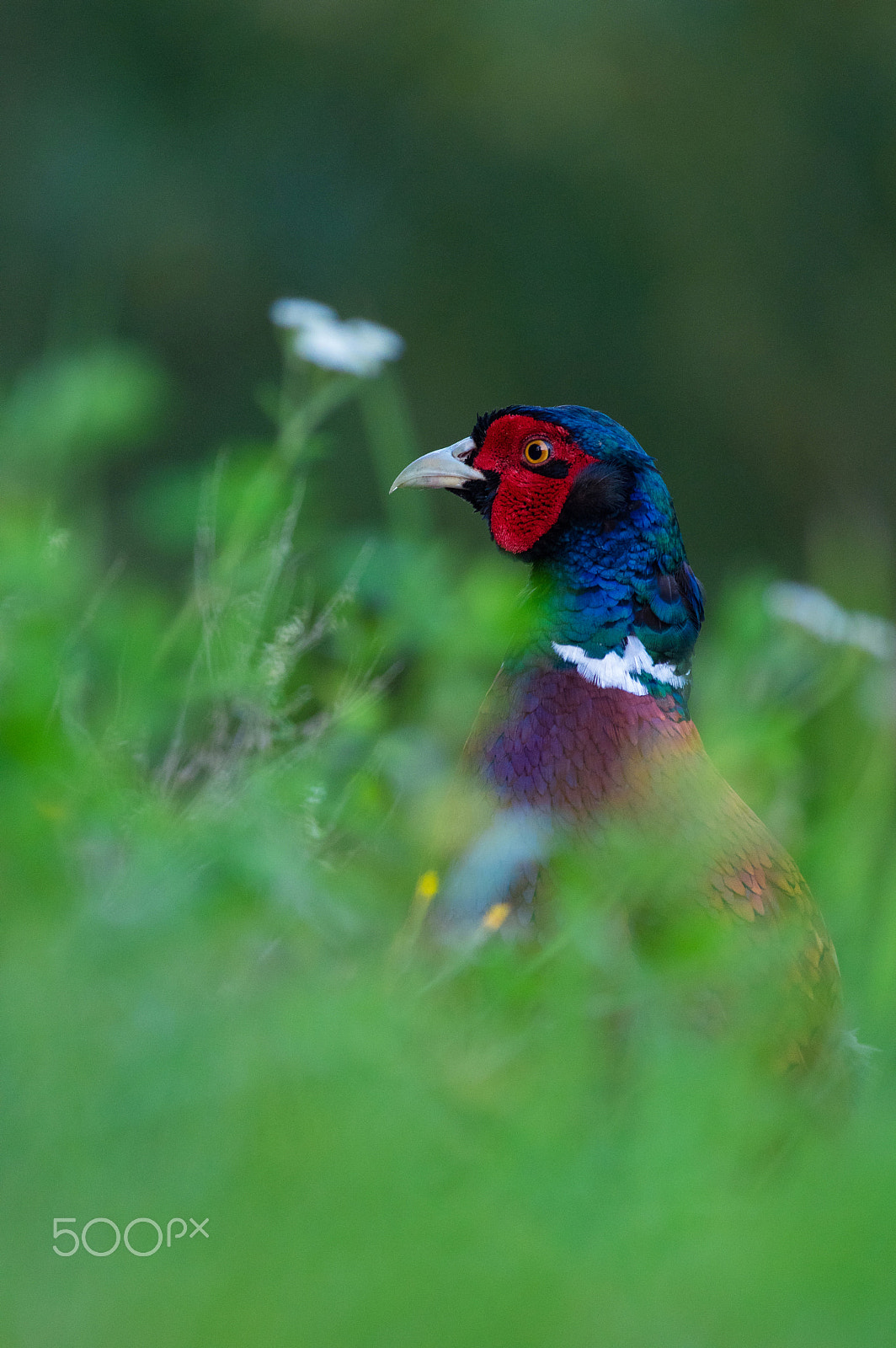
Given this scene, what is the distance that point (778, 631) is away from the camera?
3094mm

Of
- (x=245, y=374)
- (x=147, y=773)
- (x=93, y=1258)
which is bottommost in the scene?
(x=245, y=374)

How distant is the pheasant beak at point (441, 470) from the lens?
2529mm

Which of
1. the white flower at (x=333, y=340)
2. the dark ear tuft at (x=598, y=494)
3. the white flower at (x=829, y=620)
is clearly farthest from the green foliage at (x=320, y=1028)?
the white flower at (x=829, y=620)

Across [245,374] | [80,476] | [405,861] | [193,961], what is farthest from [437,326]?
[193,961]

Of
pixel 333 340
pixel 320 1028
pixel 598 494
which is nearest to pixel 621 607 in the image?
pixel 598 494

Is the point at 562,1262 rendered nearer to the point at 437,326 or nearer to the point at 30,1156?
the point at 30,1156

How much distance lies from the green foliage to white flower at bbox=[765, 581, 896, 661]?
19.3 inches

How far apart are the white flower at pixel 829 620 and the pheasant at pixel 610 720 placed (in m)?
0.54

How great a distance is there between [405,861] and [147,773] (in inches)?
20.5

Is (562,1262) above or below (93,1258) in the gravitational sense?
above

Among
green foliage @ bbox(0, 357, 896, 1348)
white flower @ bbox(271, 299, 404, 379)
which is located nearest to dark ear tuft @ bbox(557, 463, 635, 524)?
green foliage @ bbox(0, 357, 896, 1348)

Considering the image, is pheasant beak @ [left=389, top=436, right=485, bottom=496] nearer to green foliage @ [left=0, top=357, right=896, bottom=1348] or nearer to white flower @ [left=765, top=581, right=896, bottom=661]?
green foliage @ [left=0, top=357, right=896, bottom=1348]

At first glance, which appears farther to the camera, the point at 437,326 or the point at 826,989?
the point at 437,326

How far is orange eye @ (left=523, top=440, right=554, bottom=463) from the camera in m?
2.41
